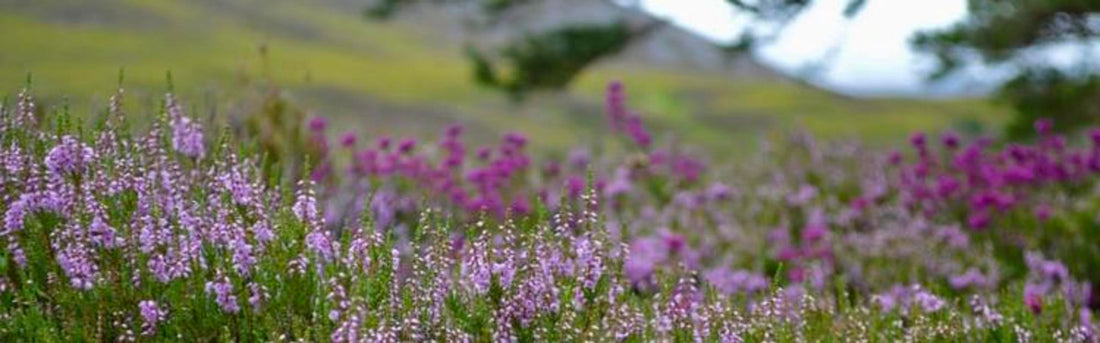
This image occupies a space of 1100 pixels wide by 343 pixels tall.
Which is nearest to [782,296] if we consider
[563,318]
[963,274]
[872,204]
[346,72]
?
[563,318]

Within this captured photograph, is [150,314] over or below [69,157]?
below

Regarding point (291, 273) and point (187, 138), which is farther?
point (187, 138)

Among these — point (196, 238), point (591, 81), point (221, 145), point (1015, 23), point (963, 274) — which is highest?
point (591, 81)

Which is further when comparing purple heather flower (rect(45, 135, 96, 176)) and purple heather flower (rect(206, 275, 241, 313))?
purple heather flower (rect(45, 135, 96, 176))

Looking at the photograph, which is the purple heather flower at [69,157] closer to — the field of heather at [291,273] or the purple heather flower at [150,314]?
the field of heather at [291,273]

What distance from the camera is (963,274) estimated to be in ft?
26.4

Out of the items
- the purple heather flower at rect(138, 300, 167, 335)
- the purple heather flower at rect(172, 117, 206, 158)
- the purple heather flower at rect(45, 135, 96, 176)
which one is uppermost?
the purple heather flower at rect(172, 117, 206, 158)

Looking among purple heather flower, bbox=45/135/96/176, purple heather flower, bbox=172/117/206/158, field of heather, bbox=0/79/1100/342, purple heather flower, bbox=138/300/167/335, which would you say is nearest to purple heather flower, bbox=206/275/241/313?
field of heather, bbox=0/79/1100/342

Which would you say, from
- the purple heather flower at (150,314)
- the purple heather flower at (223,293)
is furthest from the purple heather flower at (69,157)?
the purple heather flower at (223,293)

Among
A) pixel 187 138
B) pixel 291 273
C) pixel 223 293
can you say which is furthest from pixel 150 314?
pixel 187 138

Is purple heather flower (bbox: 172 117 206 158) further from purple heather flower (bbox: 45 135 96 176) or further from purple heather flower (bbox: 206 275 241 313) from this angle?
purple heather flower (bbox: 206 275 241 313)

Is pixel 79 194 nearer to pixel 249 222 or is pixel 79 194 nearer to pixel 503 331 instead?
pixel 249 222

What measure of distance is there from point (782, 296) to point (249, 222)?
66.0 inches

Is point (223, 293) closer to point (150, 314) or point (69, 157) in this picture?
point (150, 314)
